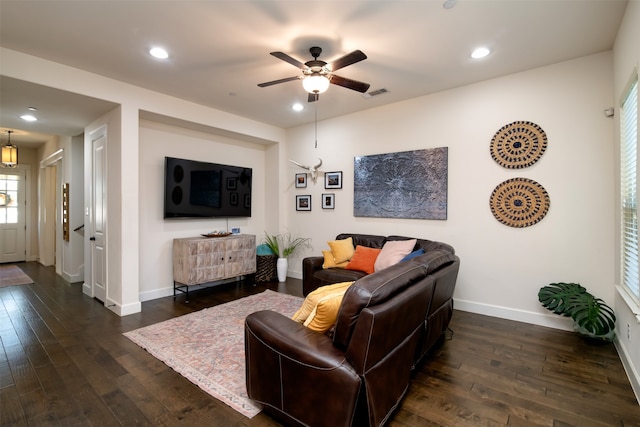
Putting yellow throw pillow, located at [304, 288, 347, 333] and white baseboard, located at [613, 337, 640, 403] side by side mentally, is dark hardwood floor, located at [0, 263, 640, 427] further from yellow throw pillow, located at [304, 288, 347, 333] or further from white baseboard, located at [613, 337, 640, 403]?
yellow throw pillow, located at [304, 288, 347, 333]

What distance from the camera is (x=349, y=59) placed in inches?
102

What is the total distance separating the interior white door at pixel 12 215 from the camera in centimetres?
720

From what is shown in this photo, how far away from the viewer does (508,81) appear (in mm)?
3564

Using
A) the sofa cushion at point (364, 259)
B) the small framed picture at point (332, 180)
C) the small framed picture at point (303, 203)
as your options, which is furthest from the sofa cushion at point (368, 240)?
the small framed picture at point (303, 203)

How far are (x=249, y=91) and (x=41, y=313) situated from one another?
3859 millimetres

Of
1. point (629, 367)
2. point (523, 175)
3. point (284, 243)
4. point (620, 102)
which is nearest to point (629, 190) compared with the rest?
point (620, 102)

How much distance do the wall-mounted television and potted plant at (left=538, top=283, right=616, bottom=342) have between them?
15.1 feet

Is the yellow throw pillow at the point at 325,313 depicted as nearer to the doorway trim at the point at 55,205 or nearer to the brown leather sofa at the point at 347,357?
the brown leather sofa at the point at 347,357

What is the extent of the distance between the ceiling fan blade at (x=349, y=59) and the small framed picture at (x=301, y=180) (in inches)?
114

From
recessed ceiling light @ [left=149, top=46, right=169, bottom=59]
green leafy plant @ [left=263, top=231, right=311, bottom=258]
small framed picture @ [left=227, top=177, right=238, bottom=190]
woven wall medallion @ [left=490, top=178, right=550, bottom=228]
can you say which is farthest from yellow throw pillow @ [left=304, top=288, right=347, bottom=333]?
small framed picture @ [left=227, top=177, right=238, bottom=190]

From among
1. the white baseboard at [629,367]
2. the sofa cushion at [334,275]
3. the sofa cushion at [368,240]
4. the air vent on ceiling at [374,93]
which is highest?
the air vent on ceiling at [374,93]

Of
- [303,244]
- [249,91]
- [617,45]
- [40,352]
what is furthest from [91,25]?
[617,45]

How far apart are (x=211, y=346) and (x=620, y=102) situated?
441 centimetres

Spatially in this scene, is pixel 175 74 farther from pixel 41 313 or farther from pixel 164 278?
pixel 41 313
